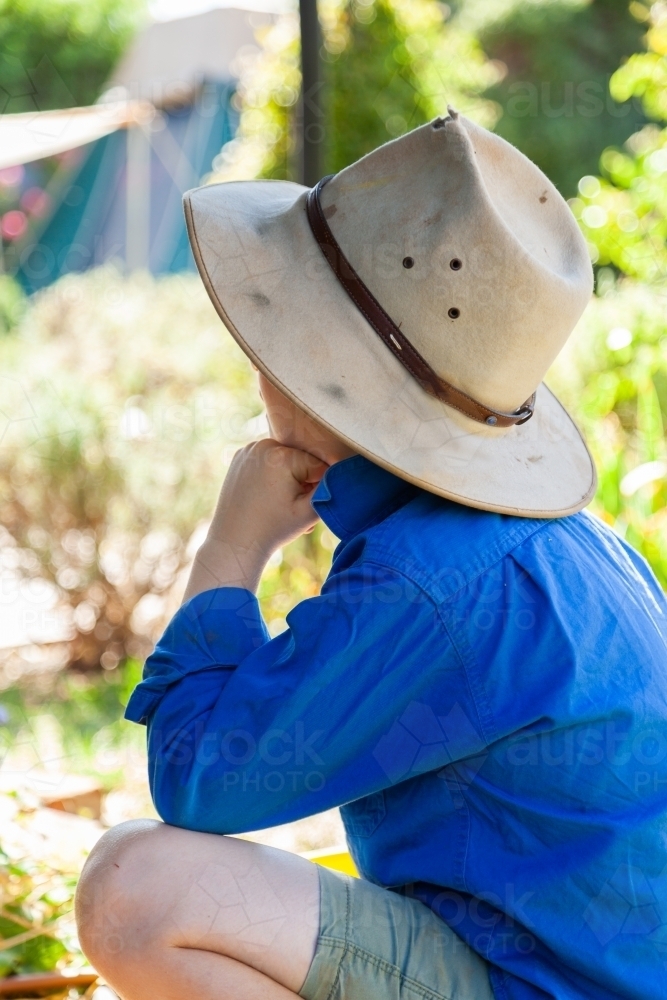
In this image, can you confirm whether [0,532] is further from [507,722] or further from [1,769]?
[507,722]

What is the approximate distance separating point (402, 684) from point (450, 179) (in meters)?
0.52

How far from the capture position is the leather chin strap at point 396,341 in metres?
1.14

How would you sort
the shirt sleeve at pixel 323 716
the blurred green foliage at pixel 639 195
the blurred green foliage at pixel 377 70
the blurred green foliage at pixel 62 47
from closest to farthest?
the shirt sleeve at pixel 323 716, the blurred green foliage at pixel 639 195, the blurred green foliage at pixel 377 70, the blurred green foliage at pixel 62 47

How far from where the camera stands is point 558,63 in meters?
13.4

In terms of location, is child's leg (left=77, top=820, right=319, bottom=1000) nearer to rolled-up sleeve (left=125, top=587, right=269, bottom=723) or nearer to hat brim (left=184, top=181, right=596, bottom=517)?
rolled-up sleeve (left=125, top=587, right=269, bottom=723)

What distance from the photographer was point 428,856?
45.2 inches

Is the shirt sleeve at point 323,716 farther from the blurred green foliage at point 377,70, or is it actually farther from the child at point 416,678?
the blurred green foliage at point 377,70

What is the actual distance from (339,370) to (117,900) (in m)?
0.61

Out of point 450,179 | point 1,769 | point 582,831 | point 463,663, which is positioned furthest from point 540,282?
point 1,769

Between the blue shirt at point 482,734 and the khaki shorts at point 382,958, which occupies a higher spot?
the blue shirt at point 482,734

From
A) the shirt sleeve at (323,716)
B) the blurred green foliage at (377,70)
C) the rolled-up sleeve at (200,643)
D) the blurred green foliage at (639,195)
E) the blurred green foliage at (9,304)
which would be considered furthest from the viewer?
the blurred green foliage at (377,70)

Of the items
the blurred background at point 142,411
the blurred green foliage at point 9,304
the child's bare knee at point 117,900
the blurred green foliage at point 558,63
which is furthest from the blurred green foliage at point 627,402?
the blurred green foliage at point 558,63

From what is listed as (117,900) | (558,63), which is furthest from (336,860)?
(558,63)

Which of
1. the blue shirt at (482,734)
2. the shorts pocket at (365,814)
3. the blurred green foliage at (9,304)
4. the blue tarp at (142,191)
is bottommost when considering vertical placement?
the blue tarp at (142,191)
